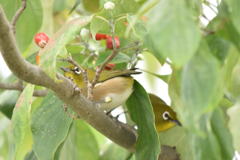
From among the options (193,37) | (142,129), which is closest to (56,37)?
(193,37)

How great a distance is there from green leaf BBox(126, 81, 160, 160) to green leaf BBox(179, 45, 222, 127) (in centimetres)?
78

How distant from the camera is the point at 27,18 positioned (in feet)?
7.30

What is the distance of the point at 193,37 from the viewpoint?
952mm

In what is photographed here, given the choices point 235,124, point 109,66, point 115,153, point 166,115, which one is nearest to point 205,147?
point 235,124

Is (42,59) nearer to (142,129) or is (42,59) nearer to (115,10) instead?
(115,10)

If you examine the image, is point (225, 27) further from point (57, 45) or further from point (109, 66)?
point (109, 66)

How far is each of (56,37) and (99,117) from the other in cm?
50

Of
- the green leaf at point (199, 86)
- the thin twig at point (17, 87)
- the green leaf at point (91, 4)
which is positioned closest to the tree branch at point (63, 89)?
the thin twig at point (17, 87)

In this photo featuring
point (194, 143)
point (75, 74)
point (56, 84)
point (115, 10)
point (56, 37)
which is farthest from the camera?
point (75, 74)

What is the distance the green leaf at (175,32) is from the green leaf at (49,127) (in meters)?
0.94

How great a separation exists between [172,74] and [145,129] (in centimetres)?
50

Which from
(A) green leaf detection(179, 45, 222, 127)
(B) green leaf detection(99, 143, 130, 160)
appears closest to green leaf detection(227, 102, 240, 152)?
(A) green leaf detection(179, 45, 222, 127)

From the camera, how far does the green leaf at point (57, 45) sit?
1.26 m

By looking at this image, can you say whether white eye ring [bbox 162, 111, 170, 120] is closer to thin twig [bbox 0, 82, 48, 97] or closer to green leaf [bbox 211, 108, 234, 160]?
thin twig [bbox 0, 82, 48, 97]
